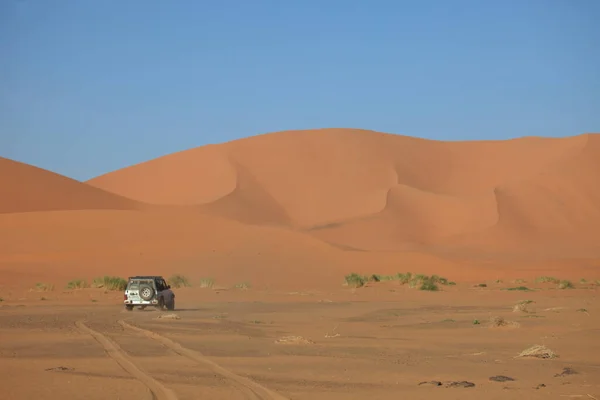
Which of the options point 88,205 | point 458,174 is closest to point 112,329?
point 88,205

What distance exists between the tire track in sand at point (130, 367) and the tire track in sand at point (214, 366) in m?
0.94

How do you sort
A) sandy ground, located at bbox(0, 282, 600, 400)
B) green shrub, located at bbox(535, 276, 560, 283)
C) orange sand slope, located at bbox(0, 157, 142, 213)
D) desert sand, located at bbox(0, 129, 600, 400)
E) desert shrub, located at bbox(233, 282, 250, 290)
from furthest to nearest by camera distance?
1. orange sand slope, located at bbox(0, 157, 142, 213)
2. green shrub, located at bbox(535, 276, 560, 283)
3. desert shrub, located at bbox(233, 282, 250, 290)
4. desert sand, located at bbox(0, 129, 600, 400)
5. sandy ground, located at bbox(0, 282, 600, 400)

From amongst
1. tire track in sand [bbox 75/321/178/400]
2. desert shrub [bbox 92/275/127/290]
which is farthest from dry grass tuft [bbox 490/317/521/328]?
desert shrub [bbox 92/275/127/290]

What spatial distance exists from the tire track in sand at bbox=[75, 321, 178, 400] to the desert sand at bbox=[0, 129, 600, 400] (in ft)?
0.18

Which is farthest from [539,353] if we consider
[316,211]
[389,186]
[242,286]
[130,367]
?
[389,186]

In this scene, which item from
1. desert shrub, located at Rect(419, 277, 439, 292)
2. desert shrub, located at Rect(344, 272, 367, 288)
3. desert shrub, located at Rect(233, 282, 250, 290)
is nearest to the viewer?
desert shrub, located at Rect(419, 277, 439, 292)

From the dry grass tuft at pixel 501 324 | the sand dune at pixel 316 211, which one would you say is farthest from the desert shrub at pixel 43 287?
the dry grass tuft at pixel 501 324

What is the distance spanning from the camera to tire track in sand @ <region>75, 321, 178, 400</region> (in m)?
10.4

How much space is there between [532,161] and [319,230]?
23680mm

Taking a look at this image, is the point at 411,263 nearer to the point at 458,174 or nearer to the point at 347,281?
the point at 347,281

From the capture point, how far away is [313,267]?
173 ft

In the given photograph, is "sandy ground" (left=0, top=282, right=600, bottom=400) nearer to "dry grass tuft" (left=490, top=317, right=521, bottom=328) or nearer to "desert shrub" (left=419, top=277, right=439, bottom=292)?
"dry grass tuft" (left=490, top=317, right=521, bottom=328)

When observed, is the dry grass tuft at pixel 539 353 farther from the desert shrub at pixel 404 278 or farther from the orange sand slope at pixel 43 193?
the orange sand slope at pixel 43 193

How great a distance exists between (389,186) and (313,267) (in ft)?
105
